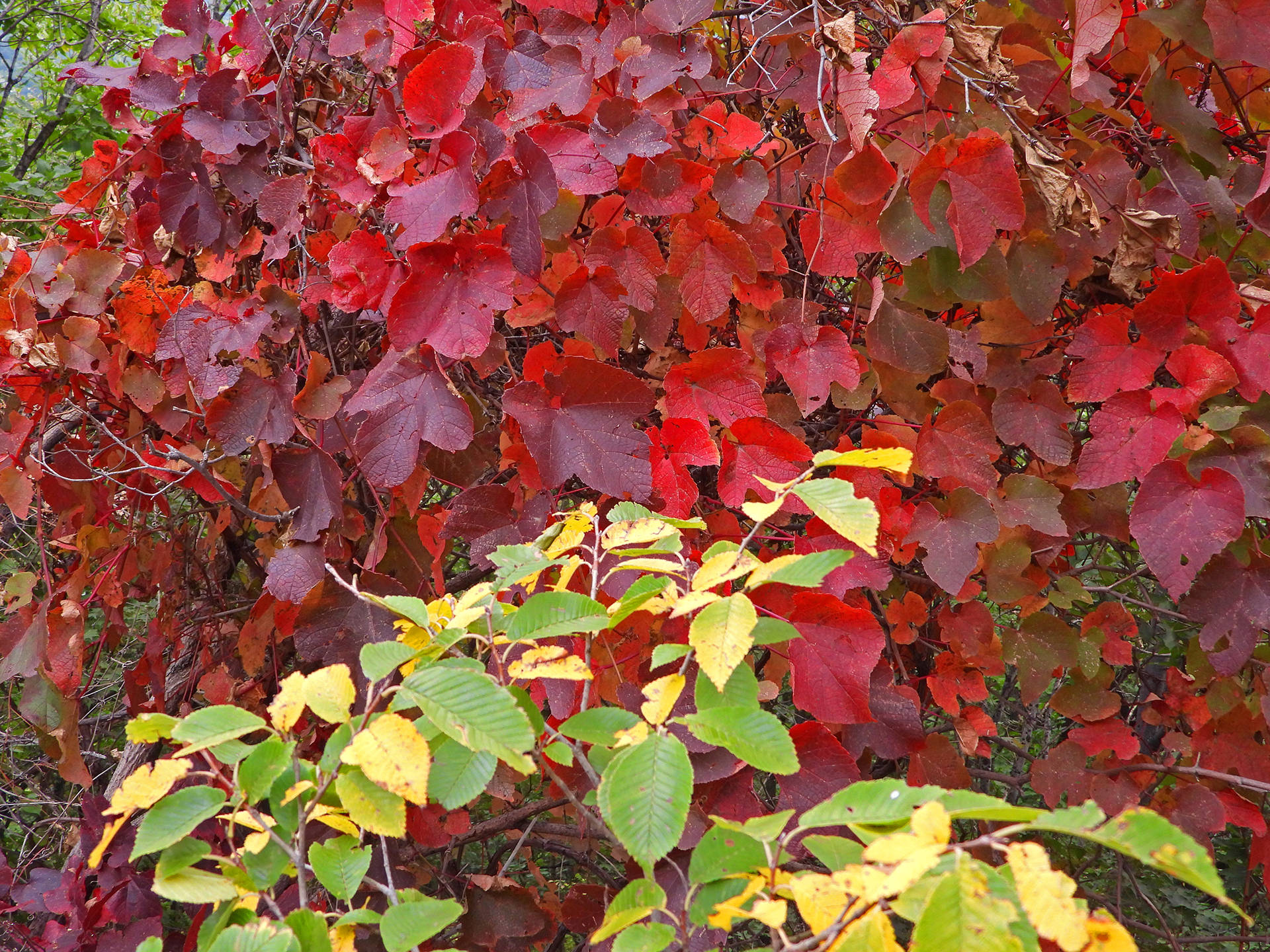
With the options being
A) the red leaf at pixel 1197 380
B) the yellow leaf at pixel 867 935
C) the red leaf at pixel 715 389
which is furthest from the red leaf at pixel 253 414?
the red leaf at pixel 1197 380

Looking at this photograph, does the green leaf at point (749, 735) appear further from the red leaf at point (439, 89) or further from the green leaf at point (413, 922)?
the red leaf at point (439, 89)

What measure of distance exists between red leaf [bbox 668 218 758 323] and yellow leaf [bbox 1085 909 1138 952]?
0.79 metres

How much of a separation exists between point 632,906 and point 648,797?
0.32 ft

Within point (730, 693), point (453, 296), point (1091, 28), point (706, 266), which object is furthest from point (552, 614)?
point (1091, 28)

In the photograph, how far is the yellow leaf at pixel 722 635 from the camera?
2.08 feet

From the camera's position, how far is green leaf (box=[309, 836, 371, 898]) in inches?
26.8

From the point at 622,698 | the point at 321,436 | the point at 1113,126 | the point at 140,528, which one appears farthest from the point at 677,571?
the point at 140,528

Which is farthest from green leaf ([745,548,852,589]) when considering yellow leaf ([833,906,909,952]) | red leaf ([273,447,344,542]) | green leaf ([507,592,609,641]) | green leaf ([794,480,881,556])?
red leaf ([273,447,344,542])

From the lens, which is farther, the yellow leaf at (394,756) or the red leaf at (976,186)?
the red leaf at (976,186)

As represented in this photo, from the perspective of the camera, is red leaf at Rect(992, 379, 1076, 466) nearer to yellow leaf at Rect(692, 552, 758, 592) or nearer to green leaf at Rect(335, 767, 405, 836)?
yellow leaf at Rect(692, 552, 758, 592)

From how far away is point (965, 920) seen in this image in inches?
16.5

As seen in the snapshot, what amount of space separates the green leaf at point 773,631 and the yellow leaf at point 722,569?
0.06m

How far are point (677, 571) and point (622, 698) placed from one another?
0.71 ft

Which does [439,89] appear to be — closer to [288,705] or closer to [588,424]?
[588,424]
